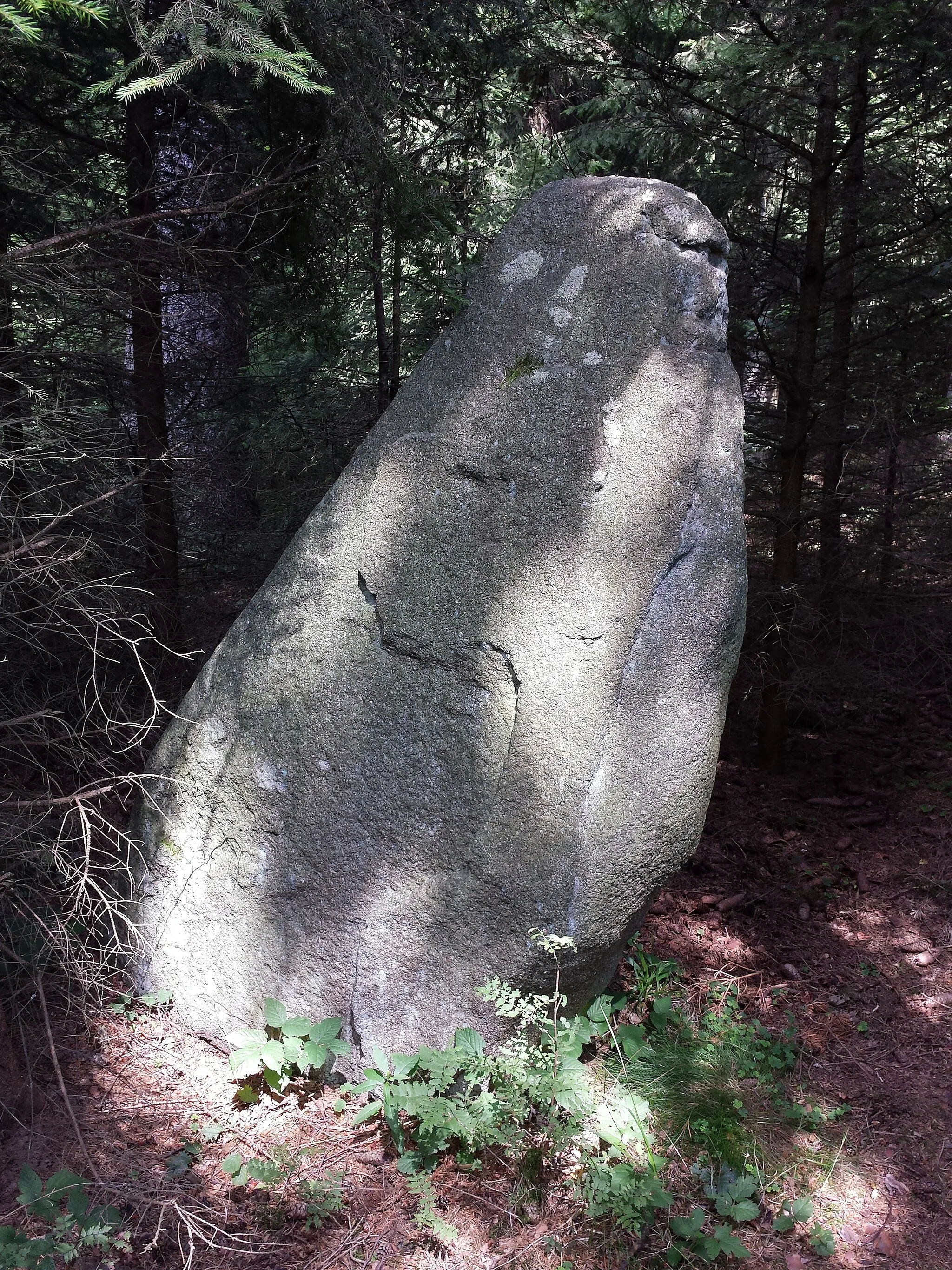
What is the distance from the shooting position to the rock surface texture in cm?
303

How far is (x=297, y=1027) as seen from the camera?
128 inches

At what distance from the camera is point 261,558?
5.59 metres

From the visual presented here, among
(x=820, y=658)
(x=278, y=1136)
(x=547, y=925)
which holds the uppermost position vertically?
(x=820, y=658)

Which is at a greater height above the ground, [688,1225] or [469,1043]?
[469,1043]

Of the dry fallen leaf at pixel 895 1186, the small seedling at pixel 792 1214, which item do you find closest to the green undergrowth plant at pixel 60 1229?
the small seedling at pixel 792 1214

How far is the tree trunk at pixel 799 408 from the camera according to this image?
190 inches

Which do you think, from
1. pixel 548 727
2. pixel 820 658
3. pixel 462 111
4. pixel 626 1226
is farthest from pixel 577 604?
pixel 462 111

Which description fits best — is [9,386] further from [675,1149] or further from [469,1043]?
[675,1149]

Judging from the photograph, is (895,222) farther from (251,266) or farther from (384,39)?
(251,266)

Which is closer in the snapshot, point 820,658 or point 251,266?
point 251,266

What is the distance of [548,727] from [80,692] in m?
2.30

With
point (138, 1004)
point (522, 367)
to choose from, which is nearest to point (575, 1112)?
point (138, 1004)

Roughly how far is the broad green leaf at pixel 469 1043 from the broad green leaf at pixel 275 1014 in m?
0.67

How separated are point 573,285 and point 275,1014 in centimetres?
292
